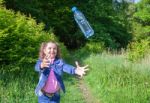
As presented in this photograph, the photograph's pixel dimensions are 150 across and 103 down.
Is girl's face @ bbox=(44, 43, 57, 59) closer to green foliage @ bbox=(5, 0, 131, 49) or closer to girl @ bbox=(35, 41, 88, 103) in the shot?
girl @ bbox=(35, 41, 88, 103)

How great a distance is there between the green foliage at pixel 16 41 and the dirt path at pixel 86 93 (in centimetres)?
185

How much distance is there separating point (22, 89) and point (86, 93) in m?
2.96

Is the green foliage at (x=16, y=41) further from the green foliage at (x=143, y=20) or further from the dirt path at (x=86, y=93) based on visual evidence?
the green foliage at (x=143, y=20)

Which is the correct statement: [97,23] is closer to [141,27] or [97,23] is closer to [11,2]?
[141,27]

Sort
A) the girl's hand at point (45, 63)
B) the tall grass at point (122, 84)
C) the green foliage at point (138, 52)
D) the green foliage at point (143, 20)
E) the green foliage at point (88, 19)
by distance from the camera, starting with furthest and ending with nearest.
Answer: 1. the green foliage at point (143, 20)
2. the green foliage at point (88, 19)
3. the green foliage at point (138, 52)
4. the tall grass at point (122, 84)
5. the girl's hand at point (45, 63)

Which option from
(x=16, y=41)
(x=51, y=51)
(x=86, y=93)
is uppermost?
(x=16, y=41)

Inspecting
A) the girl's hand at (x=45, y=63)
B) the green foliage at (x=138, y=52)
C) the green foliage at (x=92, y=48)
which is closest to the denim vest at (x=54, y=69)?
the girl's hand at (x=45, y=63)

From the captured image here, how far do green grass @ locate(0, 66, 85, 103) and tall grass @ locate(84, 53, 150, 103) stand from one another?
2.41 feet

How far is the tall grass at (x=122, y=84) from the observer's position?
11.4 m

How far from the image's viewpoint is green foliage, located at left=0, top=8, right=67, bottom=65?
13.2 m

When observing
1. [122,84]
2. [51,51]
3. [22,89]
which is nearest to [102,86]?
[122,84]

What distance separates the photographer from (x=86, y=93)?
1371cm

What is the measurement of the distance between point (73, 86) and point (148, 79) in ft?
9.16

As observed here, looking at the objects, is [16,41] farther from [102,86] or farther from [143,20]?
[143,20]
